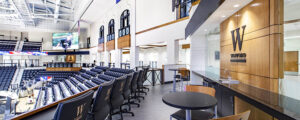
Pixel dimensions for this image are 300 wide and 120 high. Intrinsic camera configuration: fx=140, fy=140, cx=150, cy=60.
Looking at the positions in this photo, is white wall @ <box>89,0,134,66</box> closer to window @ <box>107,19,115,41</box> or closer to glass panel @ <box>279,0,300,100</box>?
window @ <box>107,19,115,41</box>

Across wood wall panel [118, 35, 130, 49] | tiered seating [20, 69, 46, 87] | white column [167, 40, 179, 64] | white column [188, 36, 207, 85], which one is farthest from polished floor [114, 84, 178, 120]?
tiered seating [20, 69, 46, 87]

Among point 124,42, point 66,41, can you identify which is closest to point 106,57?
point 124,42

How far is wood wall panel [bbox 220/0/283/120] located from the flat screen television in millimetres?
16431

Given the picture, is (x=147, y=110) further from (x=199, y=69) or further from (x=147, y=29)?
(x=147, y=29)

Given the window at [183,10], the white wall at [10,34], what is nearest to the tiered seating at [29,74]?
the white wall at [10,34]

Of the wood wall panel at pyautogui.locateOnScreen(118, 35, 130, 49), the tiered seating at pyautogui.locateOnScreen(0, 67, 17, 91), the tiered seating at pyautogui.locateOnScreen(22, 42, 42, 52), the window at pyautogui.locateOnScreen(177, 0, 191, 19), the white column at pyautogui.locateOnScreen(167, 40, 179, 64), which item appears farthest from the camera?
the tiered seating at pyautogui.locateOnScreen(22, 42, 42, 52)

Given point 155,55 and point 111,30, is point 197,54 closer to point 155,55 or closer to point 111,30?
point 155,55

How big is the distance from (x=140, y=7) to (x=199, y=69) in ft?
20.1

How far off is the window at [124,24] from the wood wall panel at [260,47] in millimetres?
8604

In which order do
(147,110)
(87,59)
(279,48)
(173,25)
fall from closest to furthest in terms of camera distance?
(279,48), (147,110), (173,25), (87,59)

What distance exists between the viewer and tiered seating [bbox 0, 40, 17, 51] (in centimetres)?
1577

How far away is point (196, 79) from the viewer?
16.2ft

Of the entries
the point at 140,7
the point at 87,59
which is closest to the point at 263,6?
the point at 140,7

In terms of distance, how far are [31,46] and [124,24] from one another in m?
14.1
